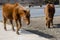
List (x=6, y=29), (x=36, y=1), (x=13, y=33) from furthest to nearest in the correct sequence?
(x=36, y=1), (x=6, y=29), (x=13, y=33)

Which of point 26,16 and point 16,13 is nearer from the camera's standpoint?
point 26,16

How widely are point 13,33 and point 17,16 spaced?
3.47 ft

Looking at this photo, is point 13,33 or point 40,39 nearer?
point 40,39

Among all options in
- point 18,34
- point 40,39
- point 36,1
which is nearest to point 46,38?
point 40,39

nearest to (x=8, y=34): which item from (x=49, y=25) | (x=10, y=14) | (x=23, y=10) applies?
(x=10, y=14)

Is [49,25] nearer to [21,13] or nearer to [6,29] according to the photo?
[6,29]

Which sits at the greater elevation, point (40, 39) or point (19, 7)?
point (19, 7)

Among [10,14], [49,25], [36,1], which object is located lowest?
[36,1]


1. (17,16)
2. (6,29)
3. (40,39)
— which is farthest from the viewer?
(6,29)

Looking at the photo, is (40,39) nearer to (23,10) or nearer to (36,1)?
(23,10)

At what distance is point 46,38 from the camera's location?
9969 mm

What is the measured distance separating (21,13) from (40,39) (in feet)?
4.51

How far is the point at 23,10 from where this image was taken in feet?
32.4

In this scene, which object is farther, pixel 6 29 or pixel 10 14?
pixel 6 29
